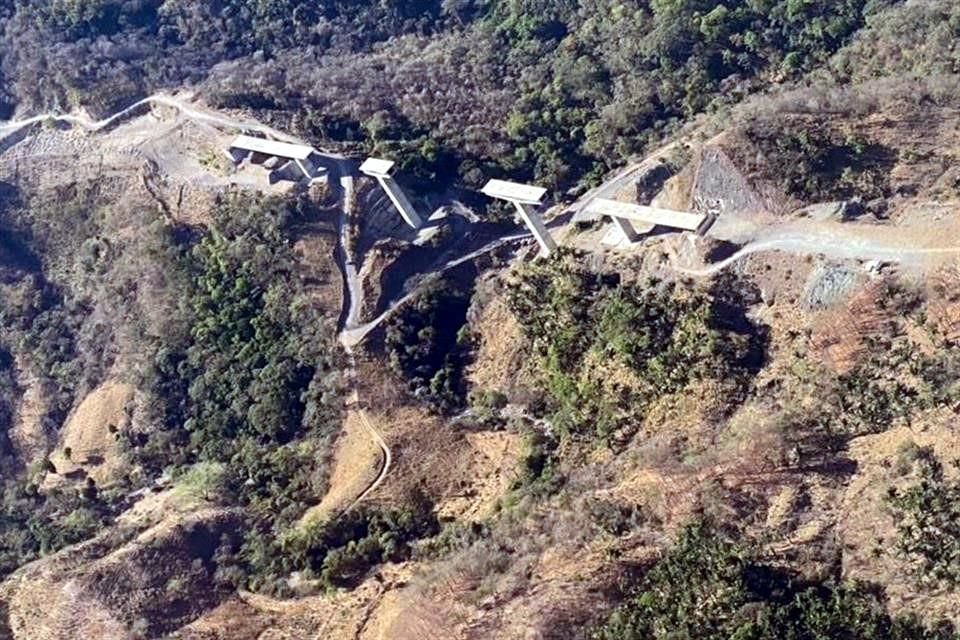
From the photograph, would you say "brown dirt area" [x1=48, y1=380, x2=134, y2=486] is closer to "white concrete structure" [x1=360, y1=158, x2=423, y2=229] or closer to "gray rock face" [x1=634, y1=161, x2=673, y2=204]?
"white concrete structure" [x1=360, y1=158, x2=423, y2=229]

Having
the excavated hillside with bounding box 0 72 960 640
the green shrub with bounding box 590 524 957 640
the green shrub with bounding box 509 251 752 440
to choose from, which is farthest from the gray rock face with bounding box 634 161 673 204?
the green shrub with bounding box 590 524 957 640

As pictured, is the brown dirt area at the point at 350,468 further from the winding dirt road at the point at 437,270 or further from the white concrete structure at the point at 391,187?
the white concrete structure at the point at 391,187

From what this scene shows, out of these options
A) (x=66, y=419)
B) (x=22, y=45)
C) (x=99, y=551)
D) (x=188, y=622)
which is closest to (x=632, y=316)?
(x=188, y=622)

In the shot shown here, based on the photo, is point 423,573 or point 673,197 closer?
point 423,573

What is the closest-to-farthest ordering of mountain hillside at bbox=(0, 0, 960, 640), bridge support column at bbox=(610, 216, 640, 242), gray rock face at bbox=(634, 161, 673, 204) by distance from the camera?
mountain hillside at bbox=(0, 0, 960, 640), bridge support column at bbox=(610, 216, 640, 242), gray rock face at bbox=(634, 161, 673, 204)

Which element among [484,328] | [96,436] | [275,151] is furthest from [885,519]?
[96,436]

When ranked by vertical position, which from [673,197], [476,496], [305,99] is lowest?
[476,496]

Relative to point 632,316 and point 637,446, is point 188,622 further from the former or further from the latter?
point 632,316
